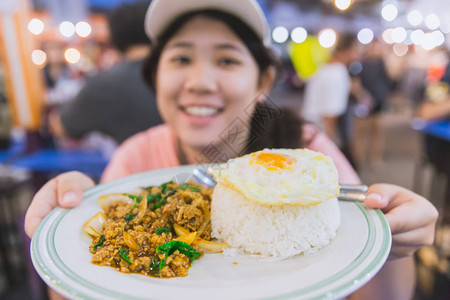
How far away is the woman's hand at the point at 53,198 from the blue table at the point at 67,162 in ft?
9.21

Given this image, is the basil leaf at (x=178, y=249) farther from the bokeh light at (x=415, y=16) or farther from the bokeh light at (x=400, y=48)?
the bokeh light at (x=400, y=48)

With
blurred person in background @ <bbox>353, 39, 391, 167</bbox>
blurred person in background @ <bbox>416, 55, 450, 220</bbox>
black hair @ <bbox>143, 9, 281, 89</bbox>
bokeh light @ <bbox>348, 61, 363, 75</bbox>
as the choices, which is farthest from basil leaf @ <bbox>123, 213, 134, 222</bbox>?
bokeh light @ <bbox>348, 61, 363, 75</bbox>

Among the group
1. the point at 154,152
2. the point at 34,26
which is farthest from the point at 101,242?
the point at 34,26

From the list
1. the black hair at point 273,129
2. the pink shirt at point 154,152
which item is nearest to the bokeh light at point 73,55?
the pink shirt at point 154,152

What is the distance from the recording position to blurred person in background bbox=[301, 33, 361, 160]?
6992 mm

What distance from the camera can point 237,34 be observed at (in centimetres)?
210

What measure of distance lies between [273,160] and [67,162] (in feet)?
12.3

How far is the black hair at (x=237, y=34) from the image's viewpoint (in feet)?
6.81

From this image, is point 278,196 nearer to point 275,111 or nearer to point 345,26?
point 275,111

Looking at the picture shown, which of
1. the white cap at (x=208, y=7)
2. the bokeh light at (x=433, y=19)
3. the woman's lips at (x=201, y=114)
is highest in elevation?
the bokeh light at (x=433, y=19)

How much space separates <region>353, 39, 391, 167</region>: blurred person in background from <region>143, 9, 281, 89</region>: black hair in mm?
6455

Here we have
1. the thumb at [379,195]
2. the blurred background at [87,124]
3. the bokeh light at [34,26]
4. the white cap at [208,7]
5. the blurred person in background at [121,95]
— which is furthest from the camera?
the bokeh light at [34,26]

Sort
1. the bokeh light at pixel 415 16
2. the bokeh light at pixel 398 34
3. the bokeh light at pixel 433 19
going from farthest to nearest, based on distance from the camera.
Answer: the bokeh light at pixel 398 34
the bokeh light at pixel 415 16
the bokeh light at pixel 433 19

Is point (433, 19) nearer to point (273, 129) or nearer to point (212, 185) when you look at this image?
point (273, 129)
